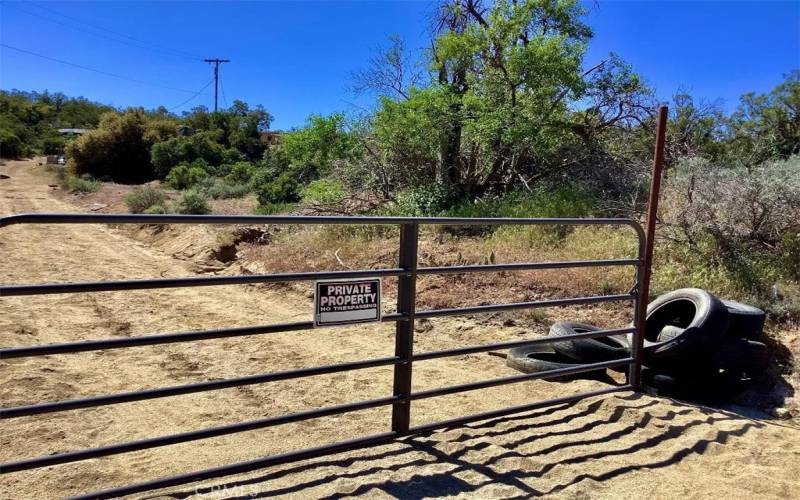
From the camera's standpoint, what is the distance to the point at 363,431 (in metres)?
4.10

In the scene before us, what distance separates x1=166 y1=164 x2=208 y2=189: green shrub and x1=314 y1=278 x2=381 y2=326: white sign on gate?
30539 millimetres

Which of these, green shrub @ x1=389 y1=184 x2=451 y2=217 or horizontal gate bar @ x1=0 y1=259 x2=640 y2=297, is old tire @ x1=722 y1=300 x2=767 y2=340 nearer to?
horizontal gate bar @ x1=0 y1=259 x2=640 y2=297

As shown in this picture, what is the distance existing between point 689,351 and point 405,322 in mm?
2952

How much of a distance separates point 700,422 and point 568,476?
63.6 inches

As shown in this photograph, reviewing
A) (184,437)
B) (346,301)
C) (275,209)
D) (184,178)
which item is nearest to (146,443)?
(184,437)

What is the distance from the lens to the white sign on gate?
3340 millimetres

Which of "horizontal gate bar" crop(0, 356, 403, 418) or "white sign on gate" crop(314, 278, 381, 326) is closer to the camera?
"horizontal gate bar" crop(0, 356, 403, 418)

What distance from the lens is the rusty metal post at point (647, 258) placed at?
458cm

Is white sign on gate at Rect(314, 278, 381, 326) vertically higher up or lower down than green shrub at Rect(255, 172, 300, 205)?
lower down

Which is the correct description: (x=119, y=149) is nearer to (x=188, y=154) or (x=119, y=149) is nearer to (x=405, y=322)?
(x=188, y=154)

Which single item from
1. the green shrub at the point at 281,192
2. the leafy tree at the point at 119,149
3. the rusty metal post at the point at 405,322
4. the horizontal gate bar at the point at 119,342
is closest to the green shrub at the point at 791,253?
the rusty metal post at the point at 405,322

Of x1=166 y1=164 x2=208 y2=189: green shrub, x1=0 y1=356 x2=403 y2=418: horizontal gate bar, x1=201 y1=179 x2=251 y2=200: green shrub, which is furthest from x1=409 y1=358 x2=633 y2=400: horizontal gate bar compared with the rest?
x1=166 y1=164 x2=208 y2=189: green shrub

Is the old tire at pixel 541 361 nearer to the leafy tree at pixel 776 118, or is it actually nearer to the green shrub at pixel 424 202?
the green shrub at pixel 424 202

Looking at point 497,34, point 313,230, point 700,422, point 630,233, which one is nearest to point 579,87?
point 497,34
